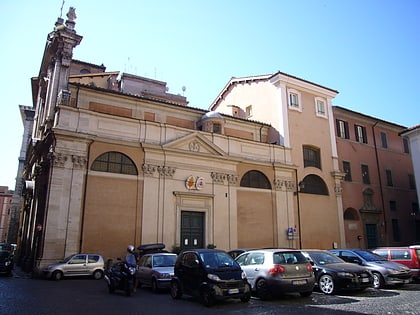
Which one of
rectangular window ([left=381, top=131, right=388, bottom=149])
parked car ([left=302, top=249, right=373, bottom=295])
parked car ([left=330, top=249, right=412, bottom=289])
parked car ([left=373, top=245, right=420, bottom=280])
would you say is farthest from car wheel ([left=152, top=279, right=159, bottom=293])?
rectangular window ([left=381, top=131, right=388, bottom=149])

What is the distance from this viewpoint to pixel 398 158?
3177cm

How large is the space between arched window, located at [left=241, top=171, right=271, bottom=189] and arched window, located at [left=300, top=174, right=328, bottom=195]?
3183 mm

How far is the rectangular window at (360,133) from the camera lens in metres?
29.9

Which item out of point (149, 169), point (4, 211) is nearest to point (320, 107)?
point (149, 169)

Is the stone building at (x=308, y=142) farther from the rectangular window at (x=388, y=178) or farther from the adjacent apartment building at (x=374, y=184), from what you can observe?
the rectangular window at (x=388, y=178)

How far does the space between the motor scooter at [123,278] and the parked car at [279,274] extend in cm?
350

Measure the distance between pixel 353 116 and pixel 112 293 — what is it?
2511 centimetres

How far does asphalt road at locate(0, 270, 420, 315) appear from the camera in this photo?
26.8 feet

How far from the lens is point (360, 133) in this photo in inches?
1189

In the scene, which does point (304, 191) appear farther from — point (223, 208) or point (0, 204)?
point (0, 204)

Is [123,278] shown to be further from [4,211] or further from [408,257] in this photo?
[4,211]

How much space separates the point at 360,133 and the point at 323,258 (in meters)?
21.0

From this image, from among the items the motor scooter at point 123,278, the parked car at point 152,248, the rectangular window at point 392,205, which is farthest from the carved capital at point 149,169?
the rectangular window at point 392,205

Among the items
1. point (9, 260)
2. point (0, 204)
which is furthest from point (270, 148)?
point (0, 204)
